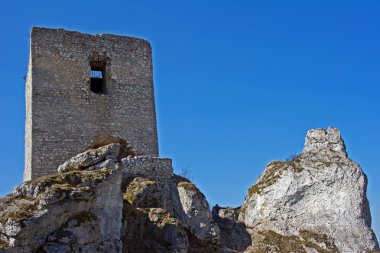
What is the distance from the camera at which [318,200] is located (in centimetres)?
2539

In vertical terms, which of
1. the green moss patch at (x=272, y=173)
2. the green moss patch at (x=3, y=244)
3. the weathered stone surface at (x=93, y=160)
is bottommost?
the green moss patch at (x=3, y=244)

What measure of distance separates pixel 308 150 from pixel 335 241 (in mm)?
4153

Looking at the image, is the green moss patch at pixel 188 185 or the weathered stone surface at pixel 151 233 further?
the green moss patch at pixel 188 185

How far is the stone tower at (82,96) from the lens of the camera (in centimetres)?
2509

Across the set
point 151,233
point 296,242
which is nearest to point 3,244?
point 151,233

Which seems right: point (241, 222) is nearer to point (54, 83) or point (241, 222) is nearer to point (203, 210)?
point (203, 210)

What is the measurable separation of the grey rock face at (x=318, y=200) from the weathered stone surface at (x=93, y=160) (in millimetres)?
7194

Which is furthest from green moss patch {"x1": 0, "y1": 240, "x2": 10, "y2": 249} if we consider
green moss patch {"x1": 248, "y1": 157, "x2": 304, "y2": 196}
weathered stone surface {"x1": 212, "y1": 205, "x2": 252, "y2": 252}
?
green moss patch {"x1": 248, "y1": 157, "x2": 304, "y2": 196}

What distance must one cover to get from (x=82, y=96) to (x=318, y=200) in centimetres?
1013

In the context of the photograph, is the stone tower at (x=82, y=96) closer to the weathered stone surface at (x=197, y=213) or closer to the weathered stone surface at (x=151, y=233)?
the weathered stone surface at (x=197, y=213)

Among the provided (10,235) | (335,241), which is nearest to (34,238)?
(10,235)

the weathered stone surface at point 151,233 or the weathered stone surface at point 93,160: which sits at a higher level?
the weathered stone surface at point 93,160

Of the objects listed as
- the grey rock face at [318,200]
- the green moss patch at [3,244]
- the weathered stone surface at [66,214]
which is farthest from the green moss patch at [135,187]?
the green moss patch at [3,244]

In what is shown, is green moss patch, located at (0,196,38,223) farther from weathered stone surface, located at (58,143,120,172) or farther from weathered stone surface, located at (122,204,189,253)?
weathered stone surface, located at (58,143,120,172)
